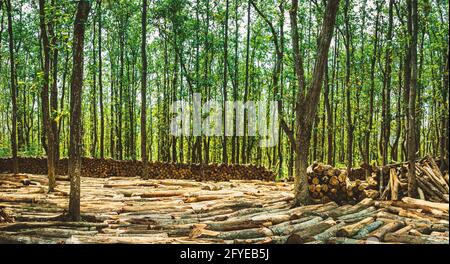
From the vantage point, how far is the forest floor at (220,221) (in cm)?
577

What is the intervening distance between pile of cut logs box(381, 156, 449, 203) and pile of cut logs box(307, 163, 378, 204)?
47 centimetres

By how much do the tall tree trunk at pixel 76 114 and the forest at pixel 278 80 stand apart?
19 millimetres

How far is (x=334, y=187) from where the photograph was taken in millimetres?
8539

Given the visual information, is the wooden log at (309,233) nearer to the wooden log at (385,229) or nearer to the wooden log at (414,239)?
the wooden log at (385,229)

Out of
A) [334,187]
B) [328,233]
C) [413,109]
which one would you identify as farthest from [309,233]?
[334,187]

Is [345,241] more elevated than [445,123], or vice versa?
[445,123]

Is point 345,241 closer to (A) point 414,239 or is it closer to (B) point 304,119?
(A) point 414,239

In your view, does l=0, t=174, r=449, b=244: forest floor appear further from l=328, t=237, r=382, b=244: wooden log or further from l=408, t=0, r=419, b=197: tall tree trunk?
l=408, t=0, r=419, b=197: tall tree trunk

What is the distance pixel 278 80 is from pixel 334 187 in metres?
5.14

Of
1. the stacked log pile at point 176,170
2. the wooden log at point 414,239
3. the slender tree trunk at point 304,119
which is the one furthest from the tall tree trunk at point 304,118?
the stacked log pile at point 176,170

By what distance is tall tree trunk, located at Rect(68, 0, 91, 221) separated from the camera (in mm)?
7245

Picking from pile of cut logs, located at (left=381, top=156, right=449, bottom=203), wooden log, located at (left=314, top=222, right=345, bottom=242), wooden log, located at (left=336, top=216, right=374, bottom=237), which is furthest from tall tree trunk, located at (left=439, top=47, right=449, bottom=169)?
wooden log, located at (left=314, top=222, right=345, bottom=242)
